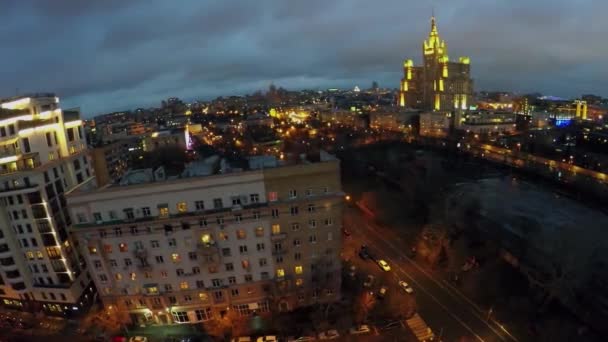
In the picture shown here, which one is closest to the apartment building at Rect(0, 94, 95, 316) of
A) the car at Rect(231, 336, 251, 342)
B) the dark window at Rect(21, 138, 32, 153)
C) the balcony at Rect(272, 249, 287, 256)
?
the dark window at Rect(21, 138, 32, 153)

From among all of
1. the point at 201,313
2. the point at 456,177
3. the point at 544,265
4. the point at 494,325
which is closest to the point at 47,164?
the point at 201,313

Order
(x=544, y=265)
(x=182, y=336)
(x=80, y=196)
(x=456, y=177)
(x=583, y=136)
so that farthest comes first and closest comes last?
(x=583, y=136), (x=456, y=177), (x=544, y=265), (x=182, y=336), (x=80, y=196)

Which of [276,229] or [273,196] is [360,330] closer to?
[276,229]

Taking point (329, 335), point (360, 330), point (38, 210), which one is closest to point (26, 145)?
point (38, 210)

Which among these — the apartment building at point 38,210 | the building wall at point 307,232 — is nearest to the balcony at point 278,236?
the building wall at point 307,232

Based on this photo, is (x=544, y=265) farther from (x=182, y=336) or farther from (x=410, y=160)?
(x=410, y=160)

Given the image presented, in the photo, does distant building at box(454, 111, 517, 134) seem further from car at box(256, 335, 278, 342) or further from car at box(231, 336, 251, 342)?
car at box(231, 336, 251, 342)

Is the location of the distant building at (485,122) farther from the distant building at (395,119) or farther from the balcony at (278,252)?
the balcony at (278,252)
